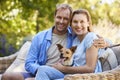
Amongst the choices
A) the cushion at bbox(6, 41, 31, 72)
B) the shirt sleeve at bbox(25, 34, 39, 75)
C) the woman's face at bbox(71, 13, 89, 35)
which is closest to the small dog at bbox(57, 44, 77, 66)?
the woman's face at bbox(71, 13, 89, 35)

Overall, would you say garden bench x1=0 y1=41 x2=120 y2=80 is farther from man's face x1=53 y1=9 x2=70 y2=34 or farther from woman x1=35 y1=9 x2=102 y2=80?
man's face x1=53 y1=9 x2=70 y2=34

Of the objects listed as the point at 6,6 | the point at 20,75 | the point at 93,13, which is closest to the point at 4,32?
the point at 6,6

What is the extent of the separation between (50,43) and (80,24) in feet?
1.40

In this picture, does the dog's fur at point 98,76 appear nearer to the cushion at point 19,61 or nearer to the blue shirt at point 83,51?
the blue shirt at point 83,51

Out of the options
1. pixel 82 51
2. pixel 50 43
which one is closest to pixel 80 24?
pixel 82 51

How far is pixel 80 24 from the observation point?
11.3 feet

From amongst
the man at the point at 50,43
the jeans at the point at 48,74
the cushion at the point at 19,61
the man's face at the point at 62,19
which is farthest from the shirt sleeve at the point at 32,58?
the cushion at the point at 19,61

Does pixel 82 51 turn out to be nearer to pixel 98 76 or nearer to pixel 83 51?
pixel 83 51

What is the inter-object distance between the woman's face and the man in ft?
0.66

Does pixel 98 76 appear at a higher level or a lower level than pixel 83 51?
Answer: lower

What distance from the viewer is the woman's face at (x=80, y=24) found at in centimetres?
343

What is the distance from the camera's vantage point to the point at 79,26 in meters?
3.42

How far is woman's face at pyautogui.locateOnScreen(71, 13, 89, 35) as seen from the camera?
343cm

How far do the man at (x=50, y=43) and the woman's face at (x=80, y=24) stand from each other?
0.20m
